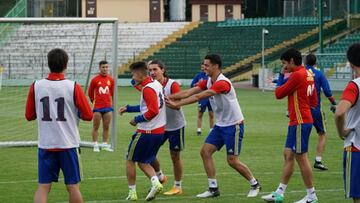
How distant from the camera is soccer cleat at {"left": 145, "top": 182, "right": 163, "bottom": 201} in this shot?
1248cm

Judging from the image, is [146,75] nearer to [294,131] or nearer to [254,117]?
[294,131]

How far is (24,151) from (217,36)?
146 feet

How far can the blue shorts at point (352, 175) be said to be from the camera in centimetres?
902

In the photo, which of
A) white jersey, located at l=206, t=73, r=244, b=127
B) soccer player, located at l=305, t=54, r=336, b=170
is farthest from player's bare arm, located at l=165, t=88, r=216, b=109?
soccer player, located at l=305, t=54, r=336, b=170

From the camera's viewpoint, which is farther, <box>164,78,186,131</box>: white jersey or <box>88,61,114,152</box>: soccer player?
<box>88,61,114,152</box>: soccer player

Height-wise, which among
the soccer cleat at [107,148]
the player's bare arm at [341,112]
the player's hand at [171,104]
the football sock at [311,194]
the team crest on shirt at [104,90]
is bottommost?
the soccer cleat at [107,148]

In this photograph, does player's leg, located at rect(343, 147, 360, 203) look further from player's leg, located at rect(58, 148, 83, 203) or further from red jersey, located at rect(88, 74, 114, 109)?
red jersey, located at rect(88, 74, 114, 109)

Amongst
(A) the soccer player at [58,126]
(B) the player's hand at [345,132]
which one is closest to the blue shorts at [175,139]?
(A) the soccer player at [58,126]

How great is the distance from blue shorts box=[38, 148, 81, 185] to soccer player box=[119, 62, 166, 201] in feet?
7.73

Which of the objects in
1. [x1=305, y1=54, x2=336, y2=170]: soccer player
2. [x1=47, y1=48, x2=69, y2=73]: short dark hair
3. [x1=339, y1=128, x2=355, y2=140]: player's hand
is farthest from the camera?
[x1=305, y1=54, x2=336, y2=170]: soccer player

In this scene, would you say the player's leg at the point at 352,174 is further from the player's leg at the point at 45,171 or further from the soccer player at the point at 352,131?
the player's leg at the point at 45,171

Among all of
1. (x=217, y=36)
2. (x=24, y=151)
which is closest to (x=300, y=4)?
(x=217, y=36)

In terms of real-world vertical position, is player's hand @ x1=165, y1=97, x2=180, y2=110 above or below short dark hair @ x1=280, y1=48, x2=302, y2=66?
below

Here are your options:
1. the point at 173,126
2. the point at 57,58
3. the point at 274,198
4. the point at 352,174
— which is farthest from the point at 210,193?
the point at 352,174
